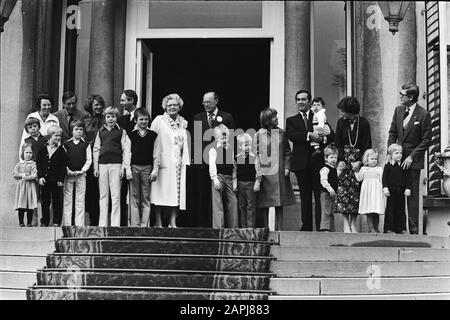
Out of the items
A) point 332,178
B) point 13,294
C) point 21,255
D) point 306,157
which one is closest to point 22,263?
point 21,255

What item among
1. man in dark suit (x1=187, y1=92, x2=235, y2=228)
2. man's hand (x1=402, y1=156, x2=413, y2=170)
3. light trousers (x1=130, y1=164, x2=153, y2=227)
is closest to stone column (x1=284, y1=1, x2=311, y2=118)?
man in dark suit (x1=187, y1=92, x2=235, y2=228)

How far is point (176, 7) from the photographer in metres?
16.9

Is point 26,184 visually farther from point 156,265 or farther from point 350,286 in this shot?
point 350,286

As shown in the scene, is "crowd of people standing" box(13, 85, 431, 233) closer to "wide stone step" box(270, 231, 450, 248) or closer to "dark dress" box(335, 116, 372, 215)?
"dark dress" box(335, 116, 372, 215)

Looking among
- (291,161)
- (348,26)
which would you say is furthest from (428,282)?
(348,26)

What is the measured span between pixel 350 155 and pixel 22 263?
475 centimetres

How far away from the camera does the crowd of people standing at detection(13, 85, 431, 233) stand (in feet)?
41.5

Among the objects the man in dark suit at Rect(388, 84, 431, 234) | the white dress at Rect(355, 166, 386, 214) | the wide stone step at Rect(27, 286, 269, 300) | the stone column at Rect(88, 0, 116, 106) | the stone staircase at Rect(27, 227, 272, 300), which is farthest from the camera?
the stone column at Rect(88, 0, 116, 106)

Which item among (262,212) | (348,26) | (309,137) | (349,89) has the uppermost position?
(348,26)

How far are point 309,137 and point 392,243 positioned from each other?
6.33 ft

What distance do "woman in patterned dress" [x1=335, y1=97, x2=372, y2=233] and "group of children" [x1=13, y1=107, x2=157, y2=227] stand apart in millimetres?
2614

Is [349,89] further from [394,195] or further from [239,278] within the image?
[239,278]

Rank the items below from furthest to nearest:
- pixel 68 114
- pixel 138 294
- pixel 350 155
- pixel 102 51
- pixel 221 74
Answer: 1. pixel 221 74
2. pixel 102 51
3. pixel 68 114
4. pixel 350 155
5. pixel 138 294

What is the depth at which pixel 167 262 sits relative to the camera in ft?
36.0
